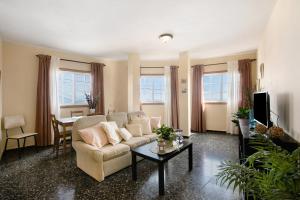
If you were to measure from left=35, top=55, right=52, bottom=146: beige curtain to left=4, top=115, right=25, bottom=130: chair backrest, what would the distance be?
0.34 m

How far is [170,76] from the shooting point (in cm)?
570

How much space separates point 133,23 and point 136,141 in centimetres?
216

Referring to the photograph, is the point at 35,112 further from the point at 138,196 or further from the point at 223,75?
the point at 223,75

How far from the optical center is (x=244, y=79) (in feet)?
15.9

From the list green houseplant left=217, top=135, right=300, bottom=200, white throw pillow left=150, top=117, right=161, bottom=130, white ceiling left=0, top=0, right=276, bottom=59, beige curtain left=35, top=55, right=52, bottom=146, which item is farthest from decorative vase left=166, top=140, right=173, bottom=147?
beige curtain left=35, top=55, right=52, bottom=146

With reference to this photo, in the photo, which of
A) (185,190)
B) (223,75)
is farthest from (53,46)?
(223,75)

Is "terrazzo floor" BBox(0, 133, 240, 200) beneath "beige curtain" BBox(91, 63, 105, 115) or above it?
beneath

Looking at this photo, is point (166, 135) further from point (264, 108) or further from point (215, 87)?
point (215, 87)

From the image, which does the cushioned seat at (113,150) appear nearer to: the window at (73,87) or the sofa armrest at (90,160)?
the sofa armrest at (90,160)

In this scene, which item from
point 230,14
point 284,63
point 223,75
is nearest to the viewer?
point 284,63

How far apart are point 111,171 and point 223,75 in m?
4.52

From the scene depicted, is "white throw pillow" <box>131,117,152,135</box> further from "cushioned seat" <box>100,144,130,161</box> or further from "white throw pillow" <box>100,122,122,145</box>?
"cushioned seat" <box>100,144,130,161</box>

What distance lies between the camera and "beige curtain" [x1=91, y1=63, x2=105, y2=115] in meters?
5.12

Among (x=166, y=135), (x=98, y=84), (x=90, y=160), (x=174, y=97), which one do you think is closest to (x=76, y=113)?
(x=98, y=84)
